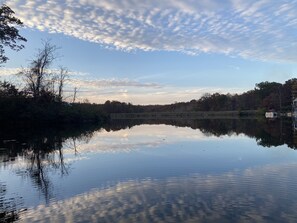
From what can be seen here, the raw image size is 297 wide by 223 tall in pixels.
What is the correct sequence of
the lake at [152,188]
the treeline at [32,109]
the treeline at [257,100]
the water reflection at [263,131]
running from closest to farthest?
the lake at [152,188]
the water reflection at [263,131]
the treeline at [32,109]
the treeline at [257,100]

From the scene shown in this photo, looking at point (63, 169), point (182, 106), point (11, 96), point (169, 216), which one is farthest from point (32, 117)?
point (182, 106)

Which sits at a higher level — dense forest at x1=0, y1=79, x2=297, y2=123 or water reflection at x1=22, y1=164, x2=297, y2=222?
dense forest at x1=0, y1=79, x2=297, y2=123

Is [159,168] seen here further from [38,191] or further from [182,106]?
[182,106]

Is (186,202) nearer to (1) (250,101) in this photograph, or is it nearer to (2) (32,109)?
(2) (32,109)

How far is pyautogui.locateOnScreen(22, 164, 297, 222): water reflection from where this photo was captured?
8.20 metres

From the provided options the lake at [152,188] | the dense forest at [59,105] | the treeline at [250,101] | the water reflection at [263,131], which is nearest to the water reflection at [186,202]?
the lake at [152,188]

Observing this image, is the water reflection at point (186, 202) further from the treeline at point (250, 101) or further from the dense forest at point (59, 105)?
the treeline at point (250, 101)

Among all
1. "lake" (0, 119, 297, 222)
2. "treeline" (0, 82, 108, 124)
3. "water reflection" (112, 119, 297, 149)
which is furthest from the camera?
"treeline" (0, 82, 108, 124)

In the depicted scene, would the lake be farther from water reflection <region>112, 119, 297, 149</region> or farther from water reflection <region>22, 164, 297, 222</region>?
water reflection <region>112, 119, 297, 149</region>

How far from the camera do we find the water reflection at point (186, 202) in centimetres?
820

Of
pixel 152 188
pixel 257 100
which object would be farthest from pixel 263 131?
pixel 257 100

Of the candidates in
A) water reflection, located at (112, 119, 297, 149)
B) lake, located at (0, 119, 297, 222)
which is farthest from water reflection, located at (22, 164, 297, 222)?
water reflection, located at (112, 119, 297, 149)

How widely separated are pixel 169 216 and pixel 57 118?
5390 cm

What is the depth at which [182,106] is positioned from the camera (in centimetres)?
19900
